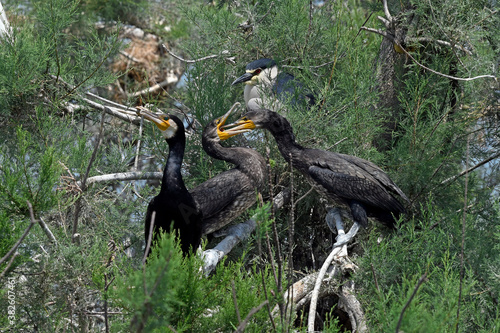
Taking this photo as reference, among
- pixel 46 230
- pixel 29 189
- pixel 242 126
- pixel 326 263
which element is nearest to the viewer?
pixel 29 189

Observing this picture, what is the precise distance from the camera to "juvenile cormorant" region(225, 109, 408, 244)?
4617mm

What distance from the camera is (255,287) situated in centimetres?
334

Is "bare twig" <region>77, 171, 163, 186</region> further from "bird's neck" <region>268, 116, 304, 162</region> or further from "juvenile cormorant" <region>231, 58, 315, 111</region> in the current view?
"juvenile cormorant" <region>231, 58, 315, 111</region>

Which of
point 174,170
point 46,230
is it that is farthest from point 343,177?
point 46,230

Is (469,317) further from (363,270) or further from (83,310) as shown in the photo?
(83,310)

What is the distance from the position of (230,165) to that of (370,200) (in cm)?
127

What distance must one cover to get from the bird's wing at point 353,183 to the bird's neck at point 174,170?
0.94 meters

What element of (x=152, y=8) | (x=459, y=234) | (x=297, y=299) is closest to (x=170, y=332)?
(x=297, y=299)

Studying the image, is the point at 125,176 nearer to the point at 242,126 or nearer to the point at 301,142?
the point at 242,126

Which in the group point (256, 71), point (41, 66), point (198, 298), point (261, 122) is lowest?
point (198, 298)

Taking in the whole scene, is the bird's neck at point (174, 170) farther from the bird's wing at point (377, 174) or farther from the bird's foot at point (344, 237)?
the bird's wing at point (377, 174)

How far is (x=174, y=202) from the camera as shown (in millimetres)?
4355

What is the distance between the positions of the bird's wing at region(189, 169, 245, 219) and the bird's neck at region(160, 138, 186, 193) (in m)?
0.29

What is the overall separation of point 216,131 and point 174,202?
85cm
